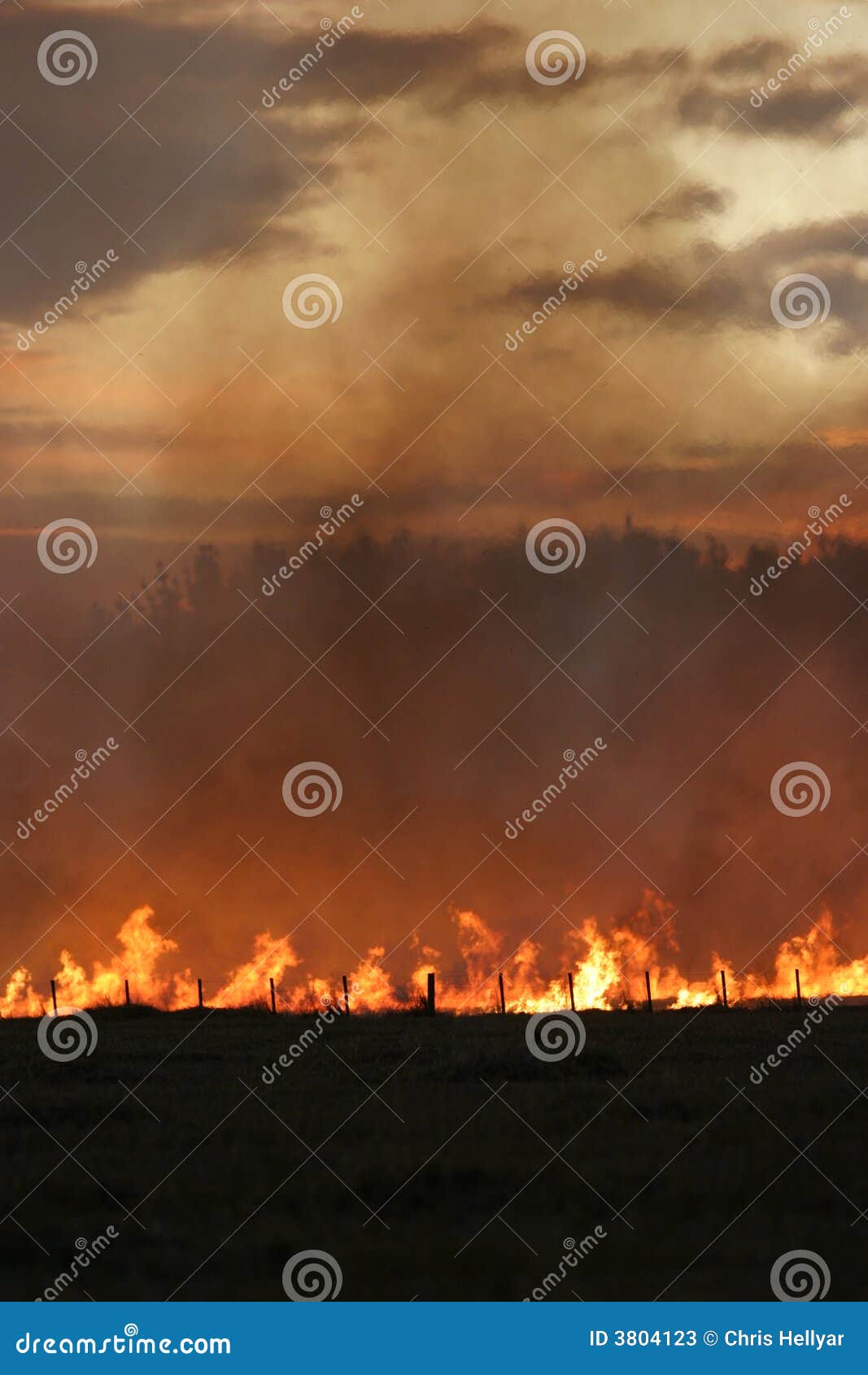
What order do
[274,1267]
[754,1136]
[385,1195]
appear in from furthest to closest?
1. [754,1136]
2. [385,1195]
3. [274,1267]

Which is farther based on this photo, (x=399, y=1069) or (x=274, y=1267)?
(x=399, y=1069)

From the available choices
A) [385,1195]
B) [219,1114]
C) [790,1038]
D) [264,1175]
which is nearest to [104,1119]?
[219,1114]

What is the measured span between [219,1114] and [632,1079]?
26.4 feet

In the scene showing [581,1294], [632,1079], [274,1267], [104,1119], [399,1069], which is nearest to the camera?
[581,1294]

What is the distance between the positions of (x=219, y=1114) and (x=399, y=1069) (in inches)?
288

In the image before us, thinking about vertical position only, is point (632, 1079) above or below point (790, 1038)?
below

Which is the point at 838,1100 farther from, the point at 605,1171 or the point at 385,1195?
the point at 385,1195

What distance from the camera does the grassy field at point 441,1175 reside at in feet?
50.2

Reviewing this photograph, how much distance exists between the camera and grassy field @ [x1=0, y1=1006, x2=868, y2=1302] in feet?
50.2

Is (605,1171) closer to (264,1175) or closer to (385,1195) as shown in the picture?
(385,1195)

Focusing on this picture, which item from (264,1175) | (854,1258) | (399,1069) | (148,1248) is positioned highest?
(399,1069)

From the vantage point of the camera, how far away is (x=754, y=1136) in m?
21.5

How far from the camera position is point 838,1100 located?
81.7 feet

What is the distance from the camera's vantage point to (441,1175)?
19.0 meters
